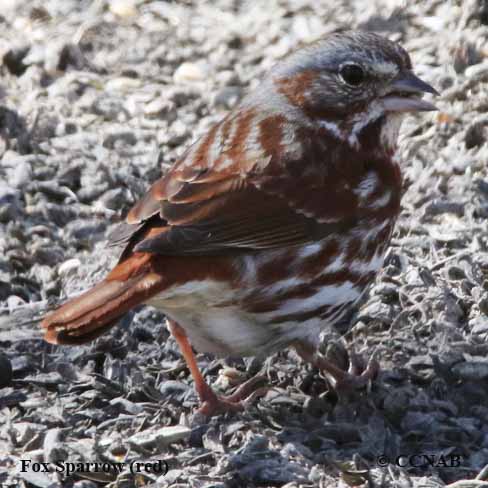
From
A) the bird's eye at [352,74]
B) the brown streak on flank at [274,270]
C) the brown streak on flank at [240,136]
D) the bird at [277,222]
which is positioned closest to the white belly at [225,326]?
the bird at [277,222]

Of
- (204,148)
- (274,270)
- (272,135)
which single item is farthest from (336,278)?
(204,148)

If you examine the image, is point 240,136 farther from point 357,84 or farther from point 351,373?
point 351,373

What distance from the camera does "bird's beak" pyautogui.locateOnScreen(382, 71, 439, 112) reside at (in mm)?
5418

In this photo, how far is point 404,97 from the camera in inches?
215

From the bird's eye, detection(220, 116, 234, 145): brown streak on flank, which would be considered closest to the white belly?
detection(220, 116, 234, 145): brown streak on flank

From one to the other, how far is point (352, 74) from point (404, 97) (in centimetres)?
24

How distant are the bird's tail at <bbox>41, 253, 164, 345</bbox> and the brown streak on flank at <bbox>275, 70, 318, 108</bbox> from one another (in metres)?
1.08

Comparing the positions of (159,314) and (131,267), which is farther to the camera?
(159,314)

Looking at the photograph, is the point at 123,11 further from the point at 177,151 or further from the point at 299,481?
the point at 299,481

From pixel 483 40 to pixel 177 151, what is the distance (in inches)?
73.9

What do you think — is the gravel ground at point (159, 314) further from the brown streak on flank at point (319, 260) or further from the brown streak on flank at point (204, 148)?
the brown streak on flank at point (204, 148)

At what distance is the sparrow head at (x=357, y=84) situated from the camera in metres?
5.41

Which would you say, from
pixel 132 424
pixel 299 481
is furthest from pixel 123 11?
pixel 299 481

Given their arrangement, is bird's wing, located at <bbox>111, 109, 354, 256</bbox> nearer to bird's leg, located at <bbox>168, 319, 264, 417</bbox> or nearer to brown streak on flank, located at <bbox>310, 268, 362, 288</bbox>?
brown streak on flank, located at <bbox>310, 268, 362, 288</bbox>
